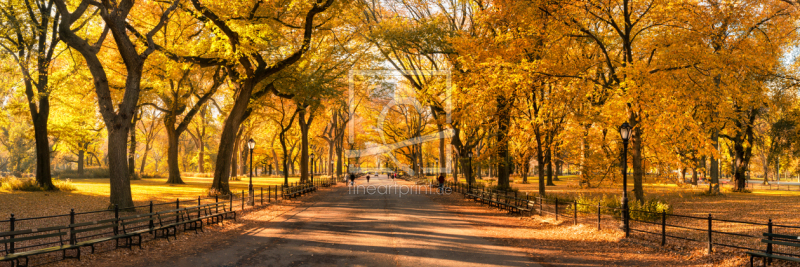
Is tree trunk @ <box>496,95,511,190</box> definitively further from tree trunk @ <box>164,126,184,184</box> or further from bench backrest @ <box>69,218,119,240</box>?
tree trunk @ <box>164,126,184,184</box>

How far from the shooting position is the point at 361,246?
10758mm

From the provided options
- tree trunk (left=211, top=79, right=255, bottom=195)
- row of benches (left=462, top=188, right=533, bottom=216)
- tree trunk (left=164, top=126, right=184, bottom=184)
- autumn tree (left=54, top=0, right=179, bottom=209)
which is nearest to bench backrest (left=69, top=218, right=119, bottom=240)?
autumn tree (left=54, top=0, right=179, bottom=209)

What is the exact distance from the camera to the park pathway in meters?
9.13

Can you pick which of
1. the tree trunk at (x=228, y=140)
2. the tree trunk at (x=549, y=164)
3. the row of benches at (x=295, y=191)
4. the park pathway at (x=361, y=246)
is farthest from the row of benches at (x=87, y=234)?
the tree trunk at (x=549, y=164)

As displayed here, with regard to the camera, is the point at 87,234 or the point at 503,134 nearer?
the point at 87,234

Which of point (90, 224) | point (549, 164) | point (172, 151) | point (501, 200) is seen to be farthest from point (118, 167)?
point (549, 164)

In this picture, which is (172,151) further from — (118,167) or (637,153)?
(637,153)

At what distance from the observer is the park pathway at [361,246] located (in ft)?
30.0

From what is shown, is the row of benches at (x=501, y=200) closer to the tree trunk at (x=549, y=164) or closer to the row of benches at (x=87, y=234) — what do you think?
the tree trunk at (x=549, y=164)

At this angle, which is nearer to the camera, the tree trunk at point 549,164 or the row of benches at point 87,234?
the row of benches at point 87,234

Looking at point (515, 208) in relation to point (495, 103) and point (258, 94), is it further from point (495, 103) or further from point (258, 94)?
point (258, 94)

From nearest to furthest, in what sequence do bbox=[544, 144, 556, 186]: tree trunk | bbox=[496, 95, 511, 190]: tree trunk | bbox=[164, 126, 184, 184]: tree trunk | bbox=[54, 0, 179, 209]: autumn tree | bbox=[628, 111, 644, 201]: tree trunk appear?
bbox=[54, 0, 179, 209]: autumn tree
bbox=[628, 111, 644, 201]: tree trunk
bbox=[496, 95, 511, 190]: tree trunk
bbox=[544, 144, 556, 186]: tree trunk
bbox=[164, 126, 184, 184]: tree trunk

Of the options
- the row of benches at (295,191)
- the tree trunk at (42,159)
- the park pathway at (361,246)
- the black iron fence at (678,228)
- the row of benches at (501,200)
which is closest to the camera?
the park pathway at (361,246)

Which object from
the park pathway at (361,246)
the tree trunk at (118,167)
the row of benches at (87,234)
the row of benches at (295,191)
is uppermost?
the tree trunk at (118,167)
